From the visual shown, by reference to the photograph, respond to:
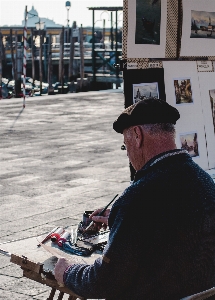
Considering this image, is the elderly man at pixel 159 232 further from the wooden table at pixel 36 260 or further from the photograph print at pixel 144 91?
the photograph print at pixel 144 91

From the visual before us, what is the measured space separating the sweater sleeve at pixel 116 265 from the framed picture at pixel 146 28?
1.56 m

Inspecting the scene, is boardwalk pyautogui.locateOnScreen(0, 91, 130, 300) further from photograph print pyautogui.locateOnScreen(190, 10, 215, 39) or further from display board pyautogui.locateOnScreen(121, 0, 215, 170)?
photograph print pyautogui.locateOnScreen(190, 10, 215, 39)

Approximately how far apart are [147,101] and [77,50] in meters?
45.8

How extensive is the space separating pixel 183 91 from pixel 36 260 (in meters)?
1.55

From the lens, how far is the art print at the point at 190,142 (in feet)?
12.9

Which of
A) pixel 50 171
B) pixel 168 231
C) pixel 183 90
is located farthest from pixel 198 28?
pixel 50 171

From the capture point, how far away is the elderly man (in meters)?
2.30

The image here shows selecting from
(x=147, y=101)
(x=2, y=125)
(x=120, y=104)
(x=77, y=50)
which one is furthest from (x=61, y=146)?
(x=77, y=50)

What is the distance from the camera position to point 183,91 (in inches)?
157

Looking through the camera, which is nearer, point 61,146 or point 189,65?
point 189,65

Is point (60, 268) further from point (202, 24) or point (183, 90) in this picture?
point (202, 24)

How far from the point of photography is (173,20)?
12.8 ft

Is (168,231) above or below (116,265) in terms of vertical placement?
above

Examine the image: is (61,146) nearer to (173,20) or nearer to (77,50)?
(173,20)
